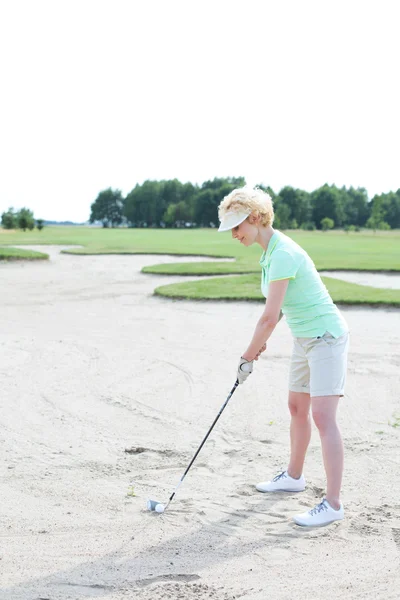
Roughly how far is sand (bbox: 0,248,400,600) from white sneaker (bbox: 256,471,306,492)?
0.20ft

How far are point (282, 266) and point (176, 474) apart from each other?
6.45ft

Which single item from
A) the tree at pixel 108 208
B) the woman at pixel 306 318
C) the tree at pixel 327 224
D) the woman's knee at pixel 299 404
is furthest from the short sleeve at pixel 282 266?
the tree at pixel 108 208

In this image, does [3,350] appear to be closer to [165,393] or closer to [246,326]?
[165,393]

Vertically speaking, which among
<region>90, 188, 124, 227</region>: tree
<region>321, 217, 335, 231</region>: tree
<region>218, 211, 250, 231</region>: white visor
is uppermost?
<region>90, 188, 124, 227</region>: tree

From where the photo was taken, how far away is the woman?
466 centimetres

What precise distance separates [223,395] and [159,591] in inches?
170

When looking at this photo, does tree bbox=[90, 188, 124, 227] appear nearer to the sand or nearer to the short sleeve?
the sand

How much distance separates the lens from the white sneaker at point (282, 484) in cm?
530

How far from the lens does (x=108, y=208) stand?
5251 inches

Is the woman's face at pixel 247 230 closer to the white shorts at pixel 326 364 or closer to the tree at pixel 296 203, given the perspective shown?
the white shorts at pixel 326 364

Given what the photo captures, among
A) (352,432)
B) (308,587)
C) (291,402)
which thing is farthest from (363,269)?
(308,587)

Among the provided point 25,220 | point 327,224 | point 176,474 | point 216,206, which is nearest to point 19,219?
point 25,220

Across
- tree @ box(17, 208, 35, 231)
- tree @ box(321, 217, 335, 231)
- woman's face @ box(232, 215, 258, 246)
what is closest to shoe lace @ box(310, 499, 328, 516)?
woman's face @ box(232, 215, 258, 246)

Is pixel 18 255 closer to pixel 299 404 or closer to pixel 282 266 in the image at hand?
pixel 299 404
